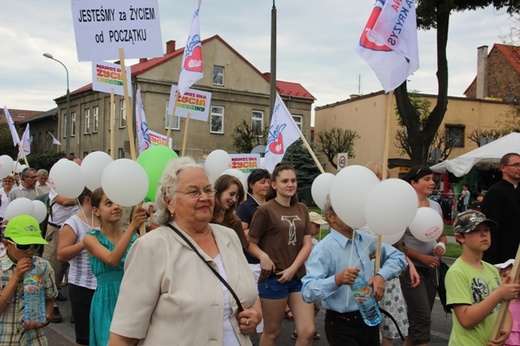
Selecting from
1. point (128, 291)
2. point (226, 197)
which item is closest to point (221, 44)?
point (226, 197)

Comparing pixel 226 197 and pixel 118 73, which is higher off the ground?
pixel 118 73

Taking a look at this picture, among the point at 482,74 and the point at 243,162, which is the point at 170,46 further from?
the point at 243,162

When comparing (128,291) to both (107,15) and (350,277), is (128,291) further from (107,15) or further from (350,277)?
(107,15)

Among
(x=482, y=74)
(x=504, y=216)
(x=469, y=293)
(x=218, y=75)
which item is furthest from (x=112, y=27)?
(x=482, y=74)

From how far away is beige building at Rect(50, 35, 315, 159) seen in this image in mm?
37406

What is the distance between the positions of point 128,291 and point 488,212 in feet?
13.4

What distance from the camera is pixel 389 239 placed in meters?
4.53

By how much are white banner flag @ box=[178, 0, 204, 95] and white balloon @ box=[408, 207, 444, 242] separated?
3.49 meters

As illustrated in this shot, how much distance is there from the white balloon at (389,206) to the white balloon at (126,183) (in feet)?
5.35

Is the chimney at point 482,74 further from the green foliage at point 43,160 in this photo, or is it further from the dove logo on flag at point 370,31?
the dove logo on flag at point 370,31

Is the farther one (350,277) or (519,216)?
(519,216)

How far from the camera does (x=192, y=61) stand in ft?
25.0

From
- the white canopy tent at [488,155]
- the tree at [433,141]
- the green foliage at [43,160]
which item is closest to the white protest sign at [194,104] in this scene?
the white canopy tent at [488,155]

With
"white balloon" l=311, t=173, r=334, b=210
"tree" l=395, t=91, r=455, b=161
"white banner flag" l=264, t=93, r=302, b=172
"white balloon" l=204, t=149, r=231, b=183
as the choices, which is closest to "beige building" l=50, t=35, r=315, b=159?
"tree" l=395, t=91, r=455, b=161
